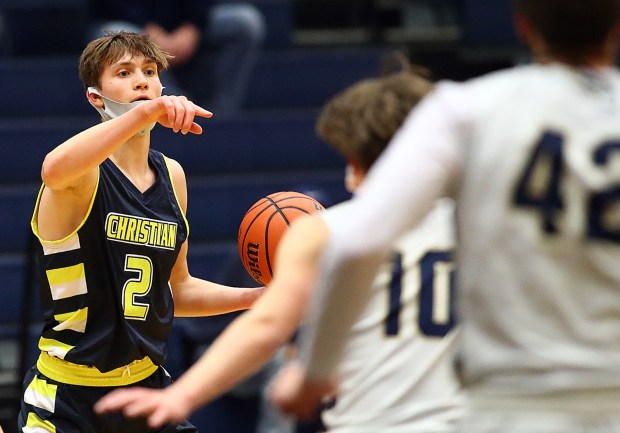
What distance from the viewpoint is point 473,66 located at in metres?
8.62

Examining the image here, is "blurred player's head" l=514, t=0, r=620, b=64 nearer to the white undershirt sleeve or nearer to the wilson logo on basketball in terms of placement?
the white undershirt sleeve

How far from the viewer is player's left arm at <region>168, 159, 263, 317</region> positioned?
367 cm

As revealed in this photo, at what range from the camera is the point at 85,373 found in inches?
135

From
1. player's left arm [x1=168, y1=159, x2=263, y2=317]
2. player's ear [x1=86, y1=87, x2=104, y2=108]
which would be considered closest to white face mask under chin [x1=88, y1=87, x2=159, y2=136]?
player's ear [x1=86, y1=87, x2=104, y2=108]

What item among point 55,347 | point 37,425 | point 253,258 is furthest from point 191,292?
point 37,425

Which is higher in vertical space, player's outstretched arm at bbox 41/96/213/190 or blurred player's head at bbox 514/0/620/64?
blurred player's head at bbox 514/0/620/64

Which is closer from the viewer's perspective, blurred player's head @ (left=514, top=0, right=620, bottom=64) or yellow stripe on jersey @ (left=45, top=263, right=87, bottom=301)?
blurred player's head @ (left=514, top=0, right=620, bottom=64)

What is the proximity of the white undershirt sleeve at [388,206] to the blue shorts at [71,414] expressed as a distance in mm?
1672

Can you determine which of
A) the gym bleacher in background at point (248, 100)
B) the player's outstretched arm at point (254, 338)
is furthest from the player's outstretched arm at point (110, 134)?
the gym bleacher in background at point (248, 100)

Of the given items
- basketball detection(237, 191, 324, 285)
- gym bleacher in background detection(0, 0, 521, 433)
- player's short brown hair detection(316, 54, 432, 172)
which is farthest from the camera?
gym bleacher in background detection(0, 0, 521, 433)

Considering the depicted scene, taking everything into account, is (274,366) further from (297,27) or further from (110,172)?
(297,27)

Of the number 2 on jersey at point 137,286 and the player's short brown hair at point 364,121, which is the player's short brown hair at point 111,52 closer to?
the number 2 on jersey at point 137,286

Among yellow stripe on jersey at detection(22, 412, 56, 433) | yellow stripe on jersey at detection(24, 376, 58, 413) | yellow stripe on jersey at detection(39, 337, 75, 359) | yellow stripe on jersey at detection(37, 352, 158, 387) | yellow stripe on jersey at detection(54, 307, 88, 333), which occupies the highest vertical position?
yellow stripe on jersey at detection(54, 307, 88, 333)

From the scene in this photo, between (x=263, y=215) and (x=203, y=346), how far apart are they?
2557 mm
